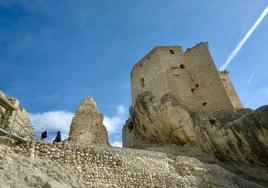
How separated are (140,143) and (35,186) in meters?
14.3

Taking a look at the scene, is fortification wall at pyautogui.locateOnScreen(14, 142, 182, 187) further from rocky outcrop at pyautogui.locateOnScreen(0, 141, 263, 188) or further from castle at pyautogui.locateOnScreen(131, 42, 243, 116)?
castle at pyautogui.locateOnScreen(131, 42, 243, 116)

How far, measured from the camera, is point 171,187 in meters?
10.2

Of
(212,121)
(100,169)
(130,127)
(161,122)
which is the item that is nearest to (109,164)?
(100,169)

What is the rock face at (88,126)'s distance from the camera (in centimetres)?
1400

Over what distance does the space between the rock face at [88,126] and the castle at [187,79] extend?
663 cm

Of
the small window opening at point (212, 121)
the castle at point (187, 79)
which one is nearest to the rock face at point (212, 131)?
the small window opening at point (212, 121)

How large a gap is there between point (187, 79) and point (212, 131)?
6810 mm

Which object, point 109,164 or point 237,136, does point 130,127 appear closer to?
point 237,136

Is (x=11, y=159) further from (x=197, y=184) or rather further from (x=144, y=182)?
(x=197, y=184)

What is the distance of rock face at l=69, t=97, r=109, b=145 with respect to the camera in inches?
551

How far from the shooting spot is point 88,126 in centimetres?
1457

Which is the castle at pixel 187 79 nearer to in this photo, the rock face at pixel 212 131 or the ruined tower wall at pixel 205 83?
the ruined tower wall at pixel 205 83

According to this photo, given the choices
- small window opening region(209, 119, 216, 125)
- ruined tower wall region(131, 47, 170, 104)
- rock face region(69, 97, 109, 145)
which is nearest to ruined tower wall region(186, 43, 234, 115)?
small window opening region(209, 119, 216, 125)

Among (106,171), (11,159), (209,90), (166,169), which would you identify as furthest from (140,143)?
(11,159)
